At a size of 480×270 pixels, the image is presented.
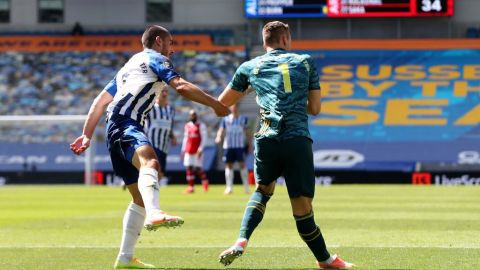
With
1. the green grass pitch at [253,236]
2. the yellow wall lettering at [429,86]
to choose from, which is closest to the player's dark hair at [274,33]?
the green grass pitch at [253,236]

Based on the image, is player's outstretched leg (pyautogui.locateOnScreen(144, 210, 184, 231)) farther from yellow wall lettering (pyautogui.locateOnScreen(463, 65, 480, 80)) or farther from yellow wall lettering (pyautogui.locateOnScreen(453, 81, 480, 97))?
yellow wall lettering (pyautogui.locateOnScreen(463, 65, 480, 80))

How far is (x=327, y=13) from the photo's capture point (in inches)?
1566

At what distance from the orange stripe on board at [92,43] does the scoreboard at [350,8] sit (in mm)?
2343

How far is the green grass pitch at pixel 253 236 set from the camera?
9.52 metres

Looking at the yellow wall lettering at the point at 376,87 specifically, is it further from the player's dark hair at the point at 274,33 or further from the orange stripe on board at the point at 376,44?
the player's dark hair at the point at 274,33

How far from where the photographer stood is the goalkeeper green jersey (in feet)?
27.2

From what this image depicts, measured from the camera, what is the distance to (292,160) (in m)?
8.28

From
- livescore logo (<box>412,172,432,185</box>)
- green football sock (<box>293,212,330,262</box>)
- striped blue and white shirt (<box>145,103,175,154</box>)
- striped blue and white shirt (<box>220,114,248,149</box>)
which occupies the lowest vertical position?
livescore logo (<box>412,172,432,185</box>)

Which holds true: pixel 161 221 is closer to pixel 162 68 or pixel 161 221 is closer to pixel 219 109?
pixel 219 109

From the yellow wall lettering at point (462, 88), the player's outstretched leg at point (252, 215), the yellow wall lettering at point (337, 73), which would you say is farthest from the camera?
the yellow wall lettering at point (337, 73)

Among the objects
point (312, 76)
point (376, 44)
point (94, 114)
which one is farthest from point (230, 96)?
point (376, 44)

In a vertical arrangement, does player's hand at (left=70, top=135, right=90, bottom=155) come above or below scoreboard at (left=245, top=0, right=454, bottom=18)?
below

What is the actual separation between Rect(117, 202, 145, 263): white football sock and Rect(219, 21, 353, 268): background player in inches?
39.6

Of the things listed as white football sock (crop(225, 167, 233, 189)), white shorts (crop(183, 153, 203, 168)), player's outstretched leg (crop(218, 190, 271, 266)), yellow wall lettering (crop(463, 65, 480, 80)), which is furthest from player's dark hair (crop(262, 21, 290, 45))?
yellow wall lettering (crop(463, 65, 480, 80))
